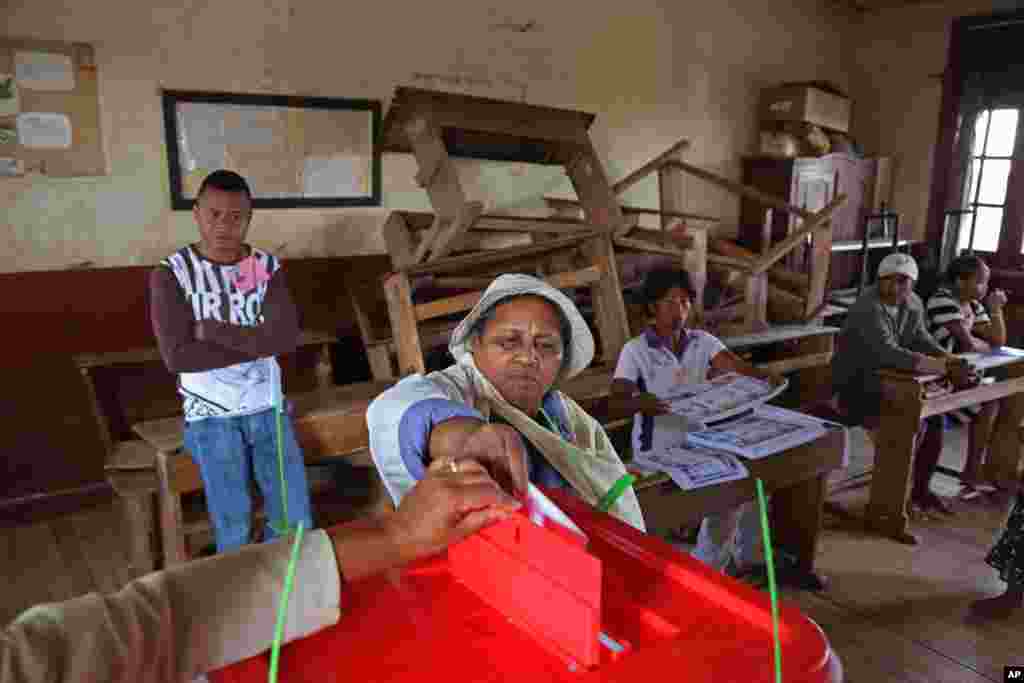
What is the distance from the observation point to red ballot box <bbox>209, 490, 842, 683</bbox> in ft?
1.82

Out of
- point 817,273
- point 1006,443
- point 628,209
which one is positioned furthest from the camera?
point 628,209

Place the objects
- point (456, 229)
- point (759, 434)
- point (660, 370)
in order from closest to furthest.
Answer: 1. point (759, 434)
2. point (660, 370)
3. point (456, 229)

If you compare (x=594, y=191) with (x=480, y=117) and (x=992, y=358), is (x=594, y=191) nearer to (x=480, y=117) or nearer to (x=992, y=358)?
(x=480, y=117)

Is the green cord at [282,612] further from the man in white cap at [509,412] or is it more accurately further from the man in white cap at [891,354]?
the man in white cap at [891,354]

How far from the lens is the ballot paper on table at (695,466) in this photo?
2260 mm

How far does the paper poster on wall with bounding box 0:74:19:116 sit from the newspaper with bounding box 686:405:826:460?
3.40 metres

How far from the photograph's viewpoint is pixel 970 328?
15.1ft

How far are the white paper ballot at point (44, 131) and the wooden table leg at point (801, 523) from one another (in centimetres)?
376

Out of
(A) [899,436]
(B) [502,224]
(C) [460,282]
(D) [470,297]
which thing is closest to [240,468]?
(D) [470,297]

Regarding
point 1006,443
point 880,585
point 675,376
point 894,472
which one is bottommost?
point 880,585

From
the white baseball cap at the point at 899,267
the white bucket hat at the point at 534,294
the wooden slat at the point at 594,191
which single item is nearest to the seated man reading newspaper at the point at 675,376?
the wooden slat at the point at 594,191

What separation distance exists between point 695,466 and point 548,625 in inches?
72.2

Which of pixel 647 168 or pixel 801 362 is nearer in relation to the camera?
pixel 801 362

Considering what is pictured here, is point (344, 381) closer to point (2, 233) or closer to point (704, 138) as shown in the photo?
point (2, 233)
